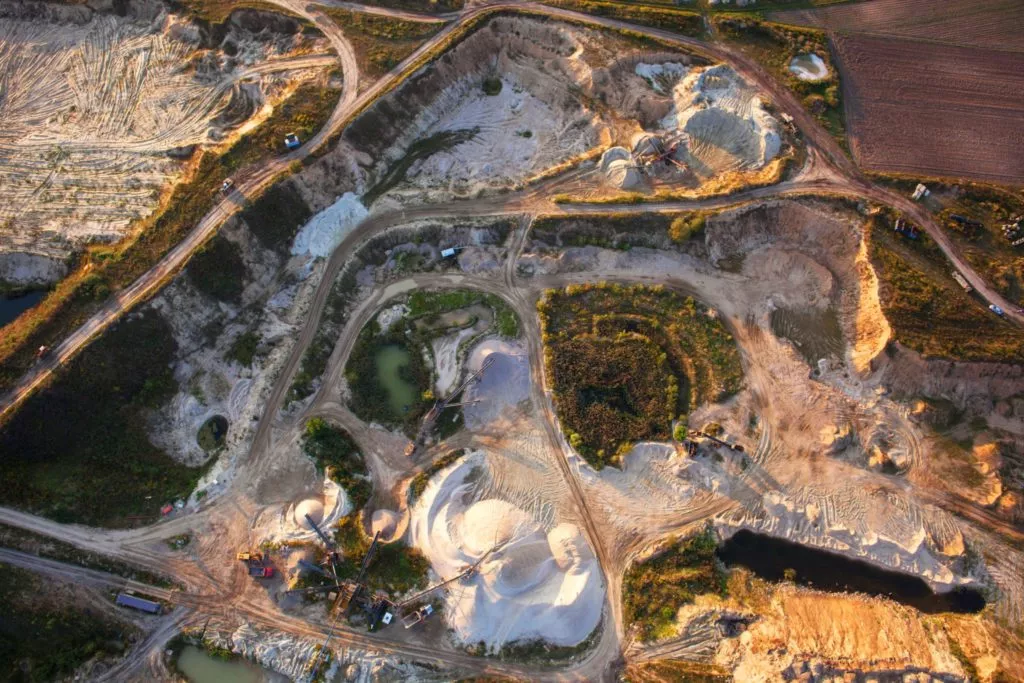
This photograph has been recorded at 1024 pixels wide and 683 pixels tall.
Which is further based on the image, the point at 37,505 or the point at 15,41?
the point at 15,41

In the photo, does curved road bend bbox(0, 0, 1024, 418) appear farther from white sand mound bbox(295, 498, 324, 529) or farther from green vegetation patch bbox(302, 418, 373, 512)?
white sand mound bbox(295, 498, 324, 529)

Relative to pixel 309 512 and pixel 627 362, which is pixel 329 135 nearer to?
pixel 309 512

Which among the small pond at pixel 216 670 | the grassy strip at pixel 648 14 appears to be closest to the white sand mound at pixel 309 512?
the small pond at pixel 216 670

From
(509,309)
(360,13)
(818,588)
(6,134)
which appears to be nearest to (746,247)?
(509,309)

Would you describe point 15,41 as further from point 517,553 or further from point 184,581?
point 517,553

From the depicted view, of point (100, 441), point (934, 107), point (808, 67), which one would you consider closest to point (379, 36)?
point (808, 67)

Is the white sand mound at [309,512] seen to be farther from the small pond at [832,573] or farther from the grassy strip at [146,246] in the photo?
the small pond at [832,573]
